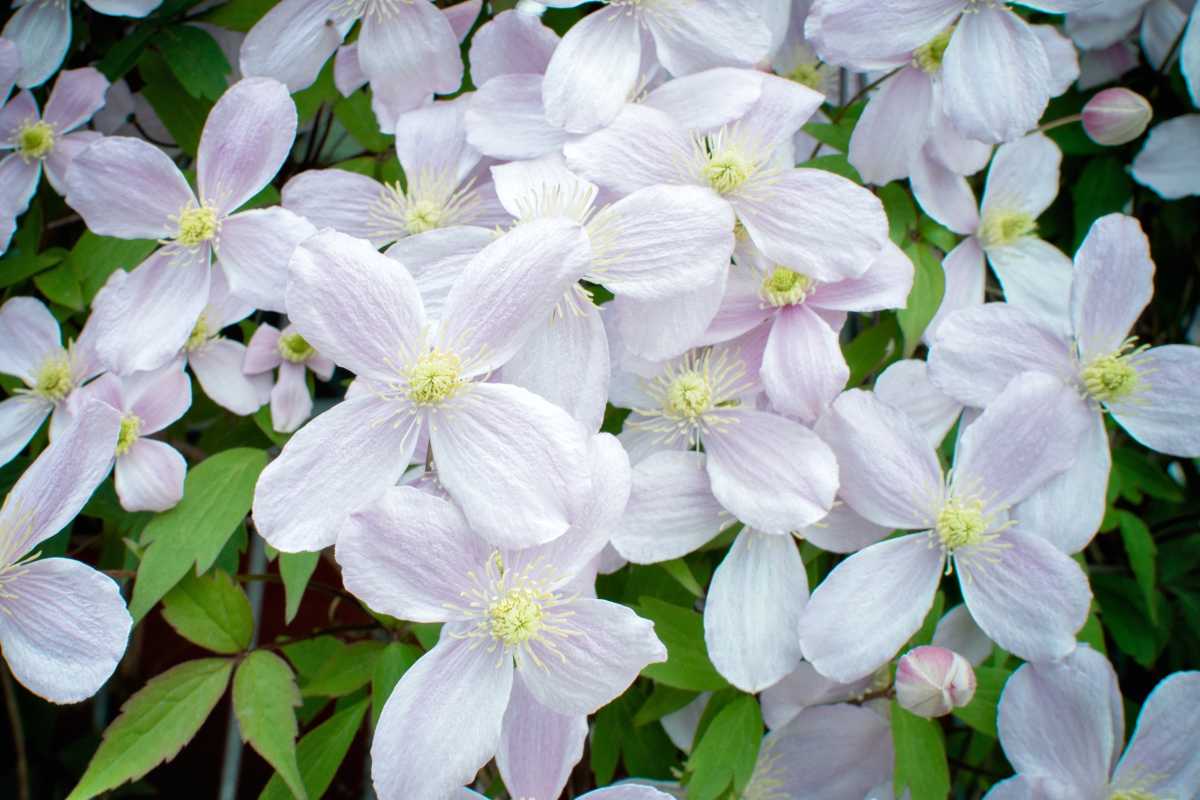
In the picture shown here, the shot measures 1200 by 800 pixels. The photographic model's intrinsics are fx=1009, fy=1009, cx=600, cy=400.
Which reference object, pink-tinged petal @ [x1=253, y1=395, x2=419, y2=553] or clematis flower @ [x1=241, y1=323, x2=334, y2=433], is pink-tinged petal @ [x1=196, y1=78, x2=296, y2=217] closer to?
clematis flower @ [x1=241, y1=323, x2=334, y2=433]

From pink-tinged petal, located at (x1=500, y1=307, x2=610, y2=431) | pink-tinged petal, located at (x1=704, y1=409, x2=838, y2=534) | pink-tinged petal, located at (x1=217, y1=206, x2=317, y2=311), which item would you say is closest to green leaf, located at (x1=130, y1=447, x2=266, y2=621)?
pink-tinged petal, located at (x1=217, y1=206, x2=317, y2=311)

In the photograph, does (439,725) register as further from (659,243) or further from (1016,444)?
(1016,444)

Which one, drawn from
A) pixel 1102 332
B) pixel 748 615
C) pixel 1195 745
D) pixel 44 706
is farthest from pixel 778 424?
pixel 44 706

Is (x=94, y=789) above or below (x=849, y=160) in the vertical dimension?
below

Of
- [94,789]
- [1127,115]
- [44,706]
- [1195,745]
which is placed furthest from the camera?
[44,706]

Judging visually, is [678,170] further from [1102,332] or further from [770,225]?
[1102,332]

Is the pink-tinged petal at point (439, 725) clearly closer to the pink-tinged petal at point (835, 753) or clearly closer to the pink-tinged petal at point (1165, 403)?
the pink-tinged petal at point (835, 753)

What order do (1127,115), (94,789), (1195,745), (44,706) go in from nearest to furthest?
1. (94,789)
2. (1195,745)
3. (1127,115)
4. (44,706)

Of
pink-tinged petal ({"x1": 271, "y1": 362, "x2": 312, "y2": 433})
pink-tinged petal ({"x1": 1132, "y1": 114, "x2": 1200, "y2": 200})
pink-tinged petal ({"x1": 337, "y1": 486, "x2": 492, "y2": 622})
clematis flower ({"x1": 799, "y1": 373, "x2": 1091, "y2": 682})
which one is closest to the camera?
pink-tinged petal ({"x1": 337, "y1": 486, "x2": 492, "y2": 622})
